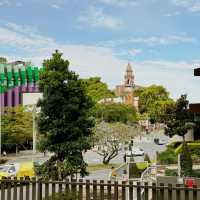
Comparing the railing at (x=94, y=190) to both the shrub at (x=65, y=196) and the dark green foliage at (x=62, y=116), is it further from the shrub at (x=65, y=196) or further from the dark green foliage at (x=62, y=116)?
the dark green foliage at (x=62, y=116)

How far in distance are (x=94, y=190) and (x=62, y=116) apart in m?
9.63

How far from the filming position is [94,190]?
452 inches

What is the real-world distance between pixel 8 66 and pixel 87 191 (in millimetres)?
76348

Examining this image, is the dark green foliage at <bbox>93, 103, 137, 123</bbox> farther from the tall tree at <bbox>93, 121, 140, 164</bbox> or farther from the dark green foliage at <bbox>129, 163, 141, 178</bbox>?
the dark green foliage at <bbox>129, 163, 141, 178</bbox>

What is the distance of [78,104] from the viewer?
20969 millimetres

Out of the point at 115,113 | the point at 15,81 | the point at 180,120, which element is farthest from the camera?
the point at 115,113

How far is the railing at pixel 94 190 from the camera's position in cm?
1056

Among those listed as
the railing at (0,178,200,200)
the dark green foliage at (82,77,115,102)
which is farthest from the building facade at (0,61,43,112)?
the railing at (0,178,200,200)

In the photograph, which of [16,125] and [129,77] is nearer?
[16,125]

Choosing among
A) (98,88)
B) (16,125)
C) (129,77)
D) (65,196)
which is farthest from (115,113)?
(129,77)

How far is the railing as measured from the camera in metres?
10.6

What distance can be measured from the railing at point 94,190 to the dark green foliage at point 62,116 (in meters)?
7.39

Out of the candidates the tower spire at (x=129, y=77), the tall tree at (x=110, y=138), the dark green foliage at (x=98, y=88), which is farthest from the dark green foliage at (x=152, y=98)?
the tall tree at (x=110, y=138)

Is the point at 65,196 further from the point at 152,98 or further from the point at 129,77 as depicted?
the point at 129,77
